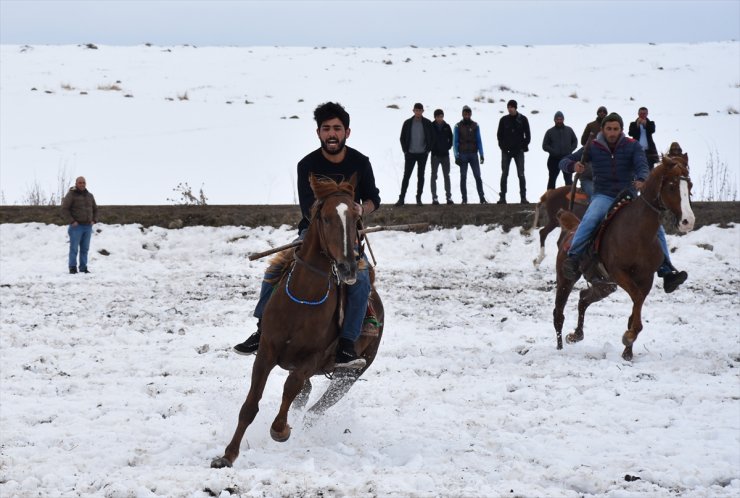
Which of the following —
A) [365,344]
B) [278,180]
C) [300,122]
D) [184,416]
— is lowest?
[184,416]

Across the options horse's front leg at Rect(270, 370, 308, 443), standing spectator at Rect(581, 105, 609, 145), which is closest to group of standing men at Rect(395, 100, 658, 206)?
standing spectator at Rect(581, 105, 609, 145)

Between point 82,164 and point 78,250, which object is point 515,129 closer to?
point 78,250

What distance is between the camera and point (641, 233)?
9.78 metres

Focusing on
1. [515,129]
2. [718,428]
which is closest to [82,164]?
[515,129]

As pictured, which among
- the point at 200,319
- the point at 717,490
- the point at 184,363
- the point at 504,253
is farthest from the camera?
the point at 504,253

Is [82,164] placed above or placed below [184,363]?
above

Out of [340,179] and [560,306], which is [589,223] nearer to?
[560,306]

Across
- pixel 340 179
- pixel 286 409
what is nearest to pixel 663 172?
pixel 340 179

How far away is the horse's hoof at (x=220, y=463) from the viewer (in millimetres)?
5879

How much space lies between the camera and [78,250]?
18.9 meters

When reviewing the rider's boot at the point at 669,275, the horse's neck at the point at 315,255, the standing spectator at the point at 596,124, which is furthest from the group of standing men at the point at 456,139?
the horse's neck at the point at 315,255

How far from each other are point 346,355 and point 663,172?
4.93 metres

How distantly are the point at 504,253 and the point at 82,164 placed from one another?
60.3 feet

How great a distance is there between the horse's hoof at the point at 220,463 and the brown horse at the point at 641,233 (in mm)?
5195
